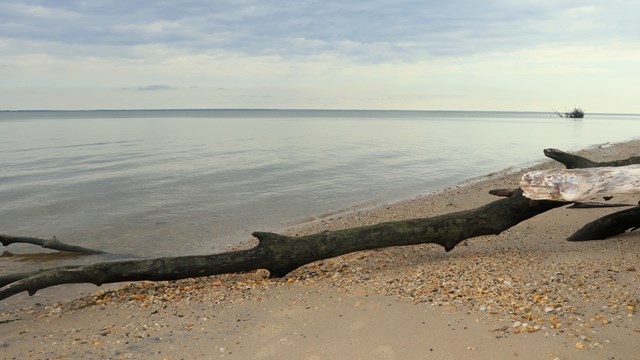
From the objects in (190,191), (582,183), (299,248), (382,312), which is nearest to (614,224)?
(582,183)

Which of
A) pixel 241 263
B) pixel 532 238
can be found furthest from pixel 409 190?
pixel 241 263

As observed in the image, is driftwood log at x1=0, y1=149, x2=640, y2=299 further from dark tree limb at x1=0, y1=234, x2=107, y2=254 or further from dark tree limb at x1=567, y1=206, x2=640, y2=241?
dark tree limb at x1=0, y1=234, x2=107, y2=254

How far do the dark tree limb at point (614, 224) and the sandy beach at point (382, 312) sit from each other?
0.49 feet

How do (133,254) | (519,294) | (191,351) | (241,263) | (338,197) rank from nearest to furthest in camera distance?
(191,351)
(519,294)
(241,263)
(133,254)
(338,197)

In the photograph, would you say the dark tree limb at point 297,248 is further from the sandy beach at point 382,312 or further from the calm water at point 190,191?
the calm water at point 190,191

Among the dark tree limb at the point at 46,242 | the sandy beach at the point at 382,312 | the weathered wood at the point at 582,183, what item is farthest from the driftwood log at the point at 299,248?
the dark tree limb at the point at 46,242

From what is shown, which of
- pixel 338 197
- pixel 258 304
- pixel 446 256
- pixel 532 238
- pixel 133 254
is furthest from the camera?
pixel 338 197

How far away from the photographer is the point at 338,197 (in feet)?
56.3

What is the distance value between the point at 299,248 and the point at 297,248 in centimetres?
3

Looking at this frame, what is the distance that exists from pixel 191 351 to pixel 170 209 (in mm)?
11258

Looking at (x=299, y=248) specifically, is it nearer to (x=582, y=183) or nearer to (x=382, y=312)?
(x=382, y=312)

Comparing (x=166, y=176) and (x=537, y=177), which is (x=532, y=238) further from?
(x=166, y=176)

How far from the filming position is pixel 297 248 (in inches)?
255

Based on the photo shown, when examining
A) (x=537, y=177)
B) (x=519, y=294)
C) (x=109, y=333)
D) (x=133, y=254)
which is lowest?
(x=133, y=254)
